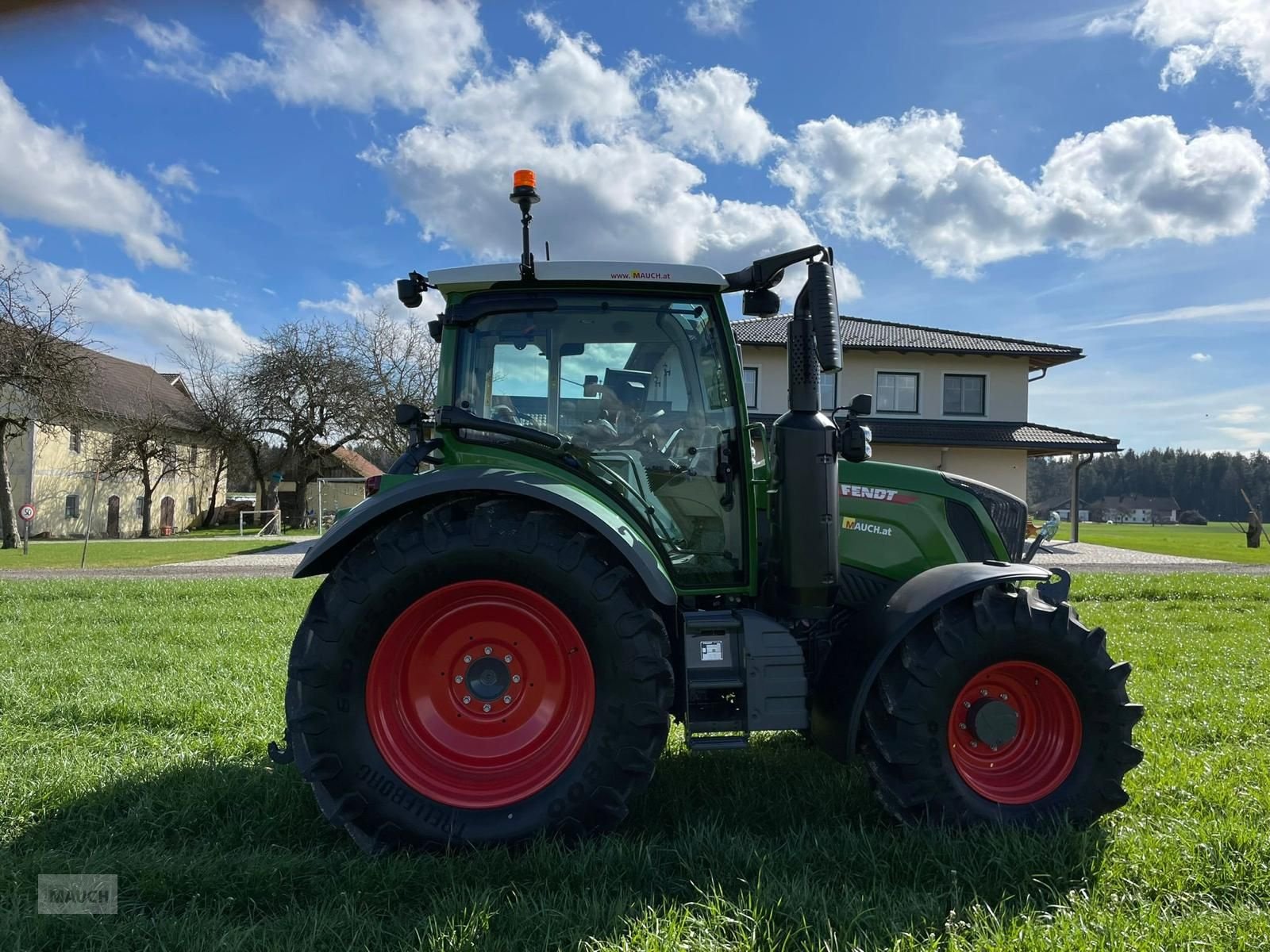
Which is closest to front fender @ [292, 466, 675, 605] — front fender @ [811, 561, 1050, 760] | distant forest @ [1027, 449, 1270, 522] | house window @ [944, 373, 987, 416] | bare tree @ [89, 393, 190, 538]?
front fender @ [811, 561, 1050, 760]

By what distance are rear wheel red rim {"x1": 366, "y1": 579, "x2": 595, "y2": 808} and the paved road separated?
10143mm

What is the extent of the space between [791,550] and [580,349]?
48.5 inches

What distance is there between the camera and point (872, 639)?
304 centimetres

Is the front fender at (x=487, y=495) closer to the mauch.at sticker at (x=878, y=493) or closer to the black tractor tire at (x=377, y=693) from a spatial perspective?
the black tractor tire at (x=377, y=693)

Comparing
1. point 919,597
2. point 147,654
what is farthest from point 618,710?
point 147,654

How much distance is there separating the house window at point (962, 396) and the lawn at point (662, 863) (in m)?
19.6

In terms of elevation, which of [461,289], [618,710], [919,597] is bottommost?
[618,710]

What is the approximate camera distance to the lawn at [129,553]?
58.9 feet

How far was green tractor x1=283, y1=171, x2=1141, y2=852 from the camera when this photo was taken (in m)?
2.83

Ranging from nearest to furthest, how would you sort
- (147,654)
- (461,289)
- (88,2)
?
1. (88,2)
2. (461,289)
3. (147,654)

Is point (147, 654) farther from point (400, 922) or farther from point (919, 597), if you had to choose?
point (919, 597)

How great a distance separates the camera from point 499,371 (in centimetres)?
338

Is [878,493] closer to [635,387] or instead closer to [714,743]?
[635,387]

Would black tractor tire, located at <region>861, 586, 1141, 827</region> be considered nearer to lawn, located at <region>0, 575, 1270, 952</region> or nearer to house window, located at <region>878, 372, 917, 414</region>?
lawn, located at <region>0, 575, 1270, 952</region>
